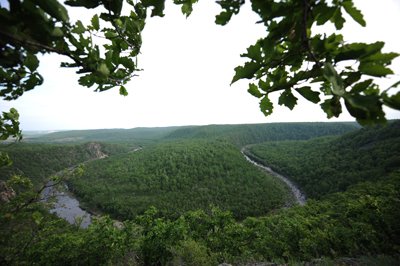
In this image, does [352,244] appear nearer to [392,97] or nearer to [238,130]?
[392,97]

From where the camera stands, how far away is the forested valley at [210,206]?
20.1 feet

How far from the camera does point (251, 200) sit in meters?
36.9

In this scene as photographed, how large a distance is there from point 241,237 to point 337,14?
11245 millimetres

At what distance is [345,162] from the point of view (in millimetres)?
47938

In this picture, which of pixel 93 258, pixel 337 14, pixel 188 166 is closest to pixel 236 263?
pixel 337 14

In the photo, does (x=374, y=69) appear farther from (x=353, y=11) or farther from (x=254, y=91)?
(x=254, y=91)

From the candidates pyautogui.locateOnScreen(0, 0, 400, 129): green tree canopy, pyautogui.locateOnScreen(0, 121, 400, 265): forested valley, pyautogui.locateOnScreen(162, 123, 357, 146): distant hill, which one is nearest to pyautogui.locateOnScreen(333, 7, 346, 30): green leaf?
pyautogui.locateOnScreen(0, 0, 400, 129): green tree canopy

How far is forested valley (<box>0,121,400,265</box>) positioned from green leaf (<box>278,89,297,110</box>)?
433cm

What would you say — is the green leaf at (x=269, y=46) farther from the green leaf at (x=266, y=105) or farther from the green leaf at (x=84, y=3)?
the green leaf at (x=84, y=3)

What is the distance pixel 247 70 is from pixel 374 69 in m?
0.79

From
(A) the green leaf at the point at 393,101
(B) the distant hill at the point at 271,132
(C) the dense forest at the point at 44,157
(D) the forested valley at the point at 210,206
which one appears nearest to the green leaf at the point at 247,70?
(A) the green leaf at the point at 393,101

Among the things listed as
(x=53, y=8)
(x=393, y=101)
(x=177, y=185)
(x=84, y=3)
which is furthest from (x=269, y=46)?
(x=177, y=185)

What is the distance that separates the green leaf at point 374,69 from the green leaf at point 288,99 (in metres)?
0.53

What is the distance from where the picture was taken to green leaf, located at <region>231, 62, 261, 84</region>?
1205mm
